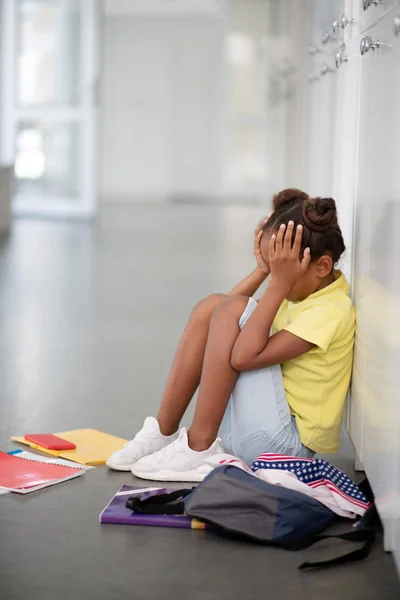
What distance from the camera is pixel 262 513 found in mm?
1765

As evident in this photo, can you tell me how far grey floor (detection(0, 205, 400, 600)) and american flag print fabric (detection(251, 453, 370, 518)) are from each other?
0.46 ft

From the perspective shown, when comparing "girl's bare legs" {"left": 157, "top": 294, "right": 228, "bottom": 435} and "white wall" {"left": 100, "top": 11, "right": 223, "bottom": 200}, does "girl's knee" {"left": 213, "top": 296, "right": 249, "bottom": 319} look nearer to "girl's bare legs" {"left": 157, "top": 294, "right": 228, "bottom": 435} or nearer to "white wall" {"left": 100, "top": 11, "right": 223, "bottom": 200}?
"girl's bare legs" {"left": 157, "top": 294, "right": 228, "bottom": 435}

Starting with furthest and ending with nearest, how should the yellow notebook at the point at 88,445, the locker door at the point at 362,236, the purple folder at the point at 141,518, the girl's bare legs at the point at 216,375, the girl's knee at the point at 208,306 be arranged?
1. the yellow notebook at the point at 88,445
2. the girl's knee at the point at 208,306
3. the girl's bare legs at the point at 216,375
4. the locker door at the point at 362,236
5. the purple folder at the point at 141,518

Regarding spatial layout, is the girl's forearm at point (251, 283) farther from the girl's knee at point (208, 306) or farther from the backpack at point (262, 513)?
the backpack at point (262, 513)

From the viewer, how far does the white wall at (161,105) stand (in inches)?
643

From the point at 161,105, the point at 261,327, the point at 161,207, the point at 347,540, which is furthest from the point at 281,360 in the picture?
the point at 161,105

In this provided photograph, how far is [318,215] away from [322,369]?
1.06 ft

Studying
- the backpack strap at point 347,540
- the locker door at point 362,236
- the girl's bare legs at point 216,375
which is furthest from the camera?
the girl's bare legs at point 216,375

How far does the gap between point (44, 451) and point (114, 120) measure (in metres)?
14.8

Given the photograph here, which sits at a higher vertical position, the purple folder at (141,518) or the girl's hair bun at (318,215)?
the girl's hair bun at (318,215)

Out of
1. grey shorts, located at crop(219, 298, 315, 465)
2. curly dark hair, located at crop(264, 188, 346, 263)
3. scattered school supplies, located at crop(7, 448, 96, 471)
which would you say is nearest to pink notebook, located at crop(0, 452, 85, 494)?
scattered school supplies, located at crop(7, 448, 96, 471)

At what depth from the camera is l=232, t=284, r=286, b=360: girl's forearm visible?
2.01m

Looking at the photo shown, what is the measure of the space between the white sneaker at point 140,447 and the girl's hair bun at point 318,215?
0.59m

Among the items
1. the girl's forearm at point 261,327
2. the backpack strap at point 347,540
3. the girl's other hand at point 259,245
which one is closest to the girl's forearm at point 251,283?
the girl's other hand at point 259,245
